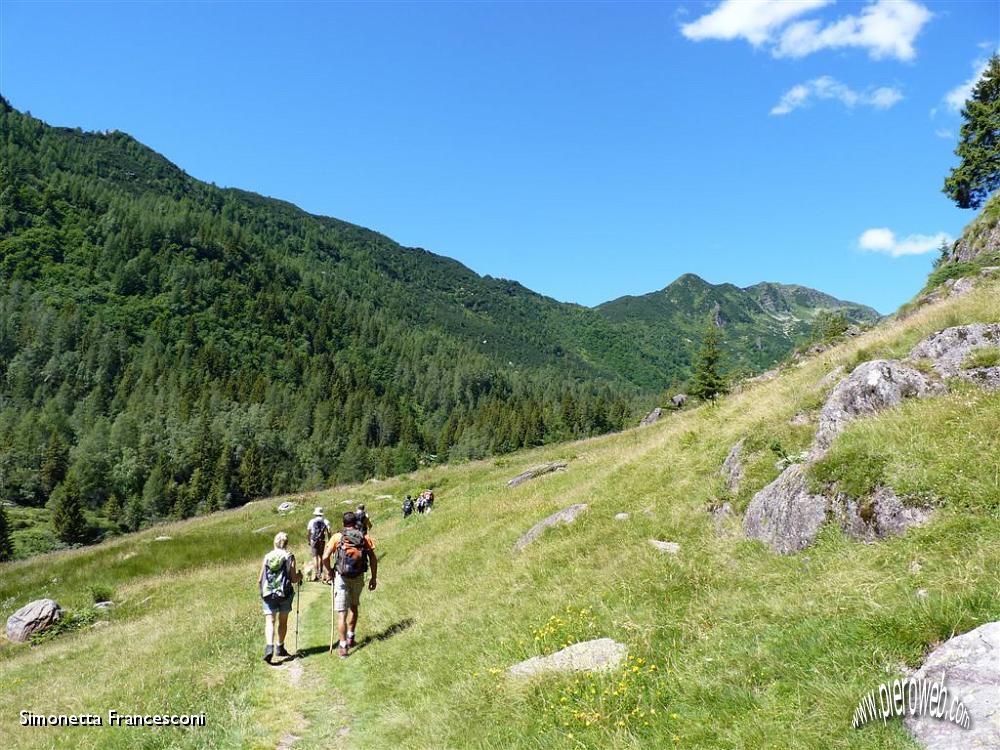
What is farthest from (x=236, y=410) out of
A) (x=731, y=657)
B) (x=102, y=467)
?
(x=731, y=657)

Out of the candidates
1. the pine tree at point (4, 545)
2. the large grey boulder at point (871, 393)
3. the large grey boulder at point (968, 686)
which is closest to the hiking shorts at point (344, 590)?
the large grey boulder at point (871, 393)

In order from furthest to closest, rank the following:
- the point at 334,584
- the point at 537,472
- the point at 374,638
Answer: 1. the point at 537,472
2. the point at 374,638
3. the point at 334,584

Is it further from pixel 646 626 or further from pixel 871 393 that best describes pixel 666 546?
pixel 871 393

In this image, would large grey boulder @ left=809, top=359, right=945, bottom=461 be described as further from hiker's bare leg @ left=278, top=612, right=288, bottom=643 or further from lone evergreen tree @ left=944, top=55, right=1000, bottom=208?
lone evergreen tree @ left=944, top=55, right=1000, bottom=208

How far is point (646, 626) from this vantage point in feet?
26.2

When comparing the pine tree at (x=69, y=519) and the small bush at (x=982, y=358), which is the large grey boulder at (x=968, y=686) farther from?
the pine tree at (x=69, y=519)

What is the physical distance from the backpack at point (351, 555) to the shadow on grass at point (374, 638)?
154 cm

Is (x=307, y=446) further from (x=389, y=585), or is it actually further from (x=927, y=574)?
(x=927, y=574)

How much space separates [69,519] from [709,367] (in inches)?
3867

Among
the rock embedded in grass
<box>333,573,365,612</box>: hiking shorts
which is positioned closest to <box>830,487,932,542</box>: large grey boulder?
the rock embedded in grass

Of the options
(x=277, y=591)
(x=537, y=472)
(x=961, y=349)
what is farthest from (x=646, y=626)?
(x=537, y=472)

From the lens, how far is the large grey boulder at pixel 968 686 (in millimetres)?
3906

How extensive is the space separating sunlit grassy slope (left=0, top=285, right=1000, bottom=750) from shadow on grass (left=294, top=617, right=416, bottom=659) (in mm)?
79

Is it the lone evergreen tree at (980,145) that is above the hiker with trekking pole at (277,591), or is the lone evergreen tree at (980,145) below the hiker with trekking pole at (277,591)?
above
